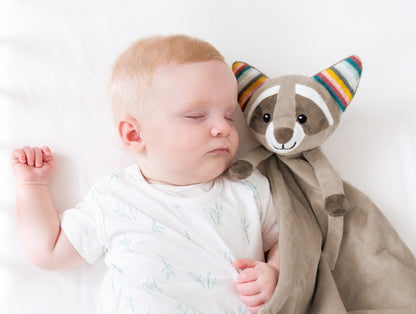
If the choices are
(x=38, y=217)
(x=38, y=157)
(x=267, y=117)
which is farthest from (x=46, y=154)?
(x=267, y=117)

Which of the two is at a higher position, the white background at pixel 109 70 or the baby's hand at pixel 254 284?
the white background at pixel 109 70

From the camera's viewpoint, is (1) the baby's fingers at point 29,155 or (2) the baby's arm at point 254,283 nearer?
(2) the baby's arm at point 254,283

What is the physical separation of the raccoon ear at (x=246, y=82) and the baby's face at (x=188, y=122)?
89 millimetres

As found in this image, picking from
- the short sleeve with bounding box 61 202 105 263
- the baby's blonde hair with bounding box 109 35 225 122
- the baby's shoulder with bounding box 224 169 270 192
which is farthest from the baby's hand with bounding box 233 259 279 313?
the baby's blonde hair with bounding box 109 35 225 122

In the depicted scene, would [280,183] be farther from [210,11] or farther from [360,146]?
[210,11]

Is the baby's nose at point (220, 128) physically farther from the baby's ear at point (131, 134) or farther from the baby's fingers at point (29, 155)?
the baby's fingers at point (29, 155)

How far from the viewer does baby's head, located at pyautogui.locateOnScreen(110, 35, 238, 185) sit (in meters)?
0.97

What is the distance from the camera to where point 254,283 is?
3.11 ft

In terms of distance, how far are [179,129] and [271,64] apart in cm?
50

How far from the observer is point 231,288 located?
967 mm

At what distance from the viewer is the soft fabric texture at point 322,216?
3.25 ft

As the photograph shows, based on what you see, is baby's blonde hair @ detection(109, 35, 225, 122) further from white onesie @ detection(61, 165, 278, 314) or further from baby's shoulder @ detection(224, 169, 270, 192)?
baby's shoulder @ detection(224, 169, 270, 192)

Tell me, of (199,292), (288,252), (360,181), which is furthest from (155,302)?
(360,181)

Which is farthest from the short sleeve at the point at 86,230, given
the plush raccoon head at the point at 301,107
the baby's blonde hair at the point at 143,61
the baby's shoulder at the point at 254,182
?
the plush raccoon head at the point at 301,107
